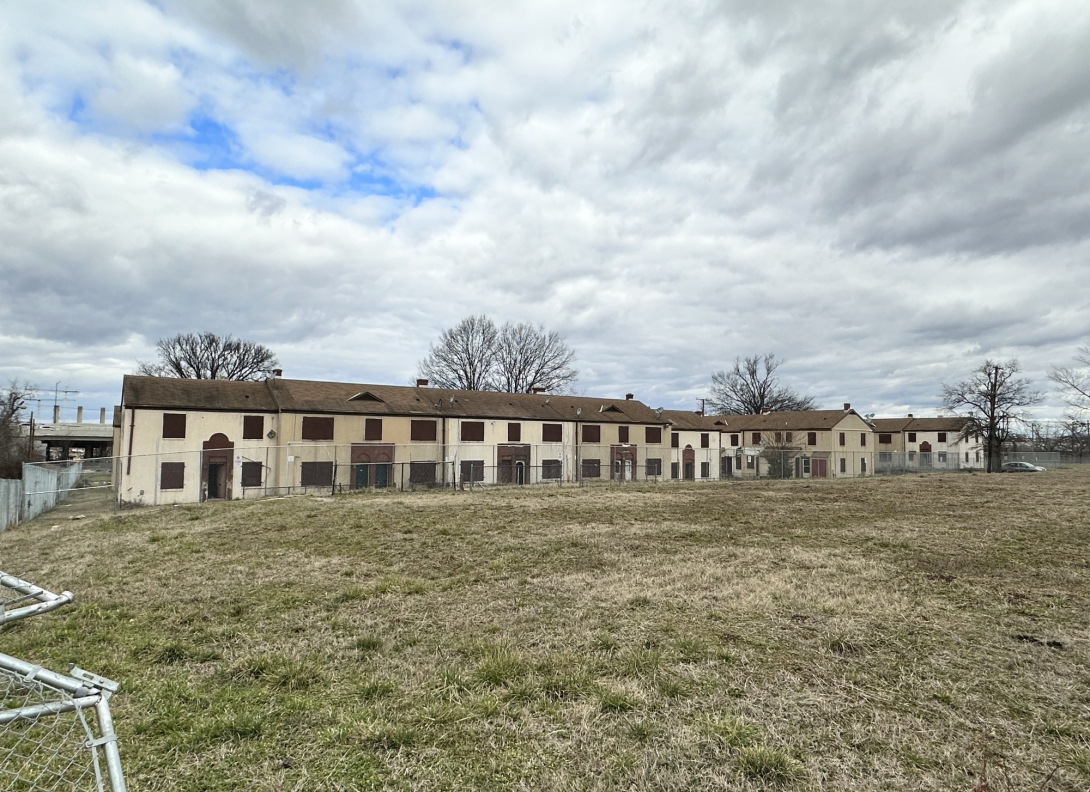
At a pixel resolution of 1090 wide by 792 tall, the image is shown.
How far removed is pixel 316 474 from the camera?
30500mm

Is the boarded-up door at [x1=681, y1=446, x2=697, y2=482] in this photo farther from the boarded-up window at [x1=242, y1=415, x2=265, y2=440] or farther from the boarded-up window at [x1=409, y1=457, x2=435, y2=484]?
the boarded-up window at [x1=242, y1=415, x2=265, y2=440]

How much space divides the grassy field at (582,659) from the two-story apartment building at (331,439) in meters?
16.2

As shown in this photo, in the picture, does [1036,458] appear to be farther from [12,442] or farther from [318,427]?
[12,442]

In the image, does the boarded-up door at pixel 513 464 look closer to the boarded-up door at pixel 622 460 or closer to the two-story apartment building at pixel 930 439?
the boarded-up door at pixel 622 460

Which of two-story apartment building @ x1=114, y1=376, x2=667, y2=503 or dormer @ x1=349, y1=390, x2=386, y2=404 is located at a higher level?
dormer @ x1=349, y1=390, x2=386, y2=404

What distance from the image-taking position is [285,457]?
30.4 m

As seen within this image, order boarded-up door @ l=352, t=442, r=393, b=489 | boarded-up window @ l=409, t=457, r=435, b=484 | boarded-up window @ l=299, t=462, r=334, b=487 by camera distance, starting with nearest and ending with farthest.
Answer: boarded-up window @ l=299, t=462, r=334, b=487 → boarded-up window @ l=409, t=457, r=435, b=484 → boarded-up door @ l=352, t=442, r=393, b=489

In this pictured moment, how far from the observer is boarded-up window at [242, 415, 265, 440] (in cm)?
3062

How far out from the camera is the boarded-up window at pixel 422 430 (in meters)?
35.2

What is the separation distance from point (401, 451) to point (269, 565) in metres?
24.1

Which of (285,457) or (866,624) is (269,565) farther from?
(285,457)

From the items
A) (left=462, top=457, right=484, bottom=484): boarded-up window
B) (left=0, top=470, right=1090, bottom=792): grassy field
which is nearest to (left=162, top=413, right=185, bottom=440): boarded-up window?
(left=462, top=457, right=484, bottom=484): boarded-up window

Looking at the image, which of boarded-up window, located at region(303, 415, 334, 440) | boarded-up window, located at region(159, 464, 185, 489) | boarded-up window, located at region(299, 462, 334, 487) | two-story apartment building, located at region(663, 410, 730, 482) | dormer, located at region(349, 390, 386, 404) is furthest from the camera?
two-story apartment building, located at region(663, 410, 730, 482)

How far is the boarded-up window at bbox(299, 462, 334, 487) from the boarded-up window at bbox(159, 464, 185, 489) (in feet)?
16.7
